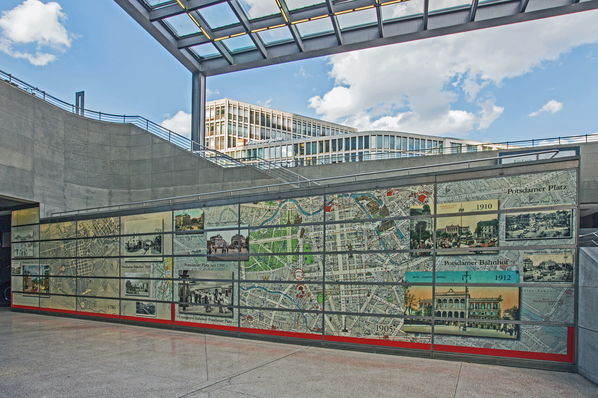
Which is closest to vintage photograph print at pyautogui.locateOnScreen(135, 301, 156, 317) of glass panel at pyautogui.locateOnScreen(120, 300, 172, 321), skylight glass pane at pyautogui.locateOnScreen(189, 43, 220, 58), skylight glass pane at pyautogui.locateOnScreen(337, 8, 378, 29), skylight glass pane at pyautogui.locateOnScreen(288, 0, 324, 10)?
glass panel at pyautogui.locateOnScreen(120, 300, 172, 321)

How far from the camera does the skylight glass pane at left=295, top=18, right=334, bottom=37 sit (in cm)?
2383

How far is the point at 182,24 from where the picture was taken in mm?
24906

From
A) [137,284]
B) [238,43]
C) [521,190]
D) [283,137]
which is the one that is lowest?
[137,284]

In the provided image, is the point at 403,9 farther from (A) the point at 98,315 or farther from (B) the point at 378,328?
(A) the point at 98,315

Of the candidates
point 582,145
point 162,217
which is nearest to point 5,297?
point 162,217

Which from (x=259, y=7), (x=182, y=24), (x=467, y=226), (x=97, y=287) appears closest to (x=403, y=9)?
(x=259, y=7)

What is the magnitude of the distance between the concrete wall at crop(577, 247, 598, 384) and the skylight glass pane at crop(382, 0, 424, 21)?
18.2m

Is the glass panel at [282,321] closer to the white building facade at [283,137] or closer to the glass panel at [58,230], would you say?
the glass panel at [58,230]

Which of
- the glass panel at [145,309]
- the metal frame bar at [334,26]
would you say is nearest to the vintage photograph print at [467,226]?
the glass panel at [145,309]

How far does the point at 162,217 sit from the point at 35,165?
27.2 ft

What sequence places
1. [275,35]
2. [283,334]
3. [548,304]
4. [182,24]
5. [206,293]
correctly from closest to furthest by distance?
1. [548,304]
2. [283,334]
3. [206,293]
4. [182,24]
5. [275,35]

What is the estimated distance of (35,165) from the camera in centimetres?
1784

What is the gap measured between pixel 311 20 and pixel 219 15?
5.51m

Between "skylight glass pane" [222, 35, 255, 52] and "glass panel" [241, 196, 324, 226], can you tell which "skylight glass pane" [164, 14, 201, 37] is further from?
"glass panel" [241, 196, 324, 226]
